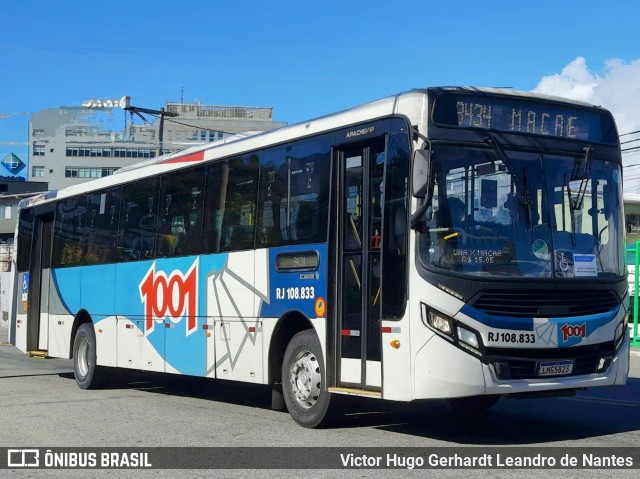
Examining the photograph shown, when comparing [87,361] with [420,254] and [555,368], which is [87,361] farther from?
[555,368]

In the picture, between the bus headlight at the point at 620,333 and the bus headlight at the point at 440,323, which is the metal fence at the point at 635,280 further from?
the bus headlight at the point at 440,323

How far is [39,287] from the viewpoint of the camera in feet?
59.4

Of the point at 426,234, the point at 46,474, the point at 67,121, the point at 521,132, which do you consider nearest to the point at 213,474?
the point at 46,474

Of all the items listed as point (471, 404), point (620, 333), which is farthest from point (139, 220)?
point (620, 333)

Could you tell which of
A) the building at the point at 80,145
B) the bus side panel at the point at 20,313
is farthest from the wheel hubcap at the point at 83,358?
the building at the point at 80,145

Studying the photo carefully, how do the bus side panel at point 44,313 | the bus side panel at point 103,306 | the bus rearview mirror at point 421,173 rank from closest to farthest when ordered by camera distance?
the bus rearview mirror at point 421,173
the bus side panel at point 103,306
the bus side panel at point 44,313

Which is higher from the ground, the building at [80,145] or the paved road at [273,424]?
the building at [80,145]

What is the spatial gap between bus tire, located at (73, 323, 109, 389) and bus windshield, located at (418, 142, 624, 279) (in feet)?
28.6

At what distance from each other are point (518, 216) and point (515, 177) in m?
0.41

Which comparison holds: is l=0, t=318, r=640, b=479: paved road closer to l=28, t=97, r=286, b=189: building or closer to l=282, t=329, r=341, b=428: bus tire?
l=282, t=329, r=341, b=428: bus tire

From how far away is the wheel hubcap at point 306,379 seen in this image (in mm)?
10078

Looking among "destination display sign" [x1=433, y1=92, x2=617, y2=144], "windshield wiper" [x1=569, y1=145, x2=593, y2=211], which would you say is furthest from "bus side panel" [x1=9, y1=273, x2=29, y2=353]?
"windshield wiper" [x1=569, y1=145, x2=593, y2=211]

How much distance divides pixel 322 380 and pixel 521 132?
340 centimetres

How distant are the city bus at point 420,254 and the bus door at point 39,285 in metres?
6.35
